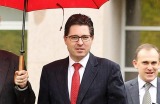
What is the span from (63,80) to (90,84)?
0.79 ft

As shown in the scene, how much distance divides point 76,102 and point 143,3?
4095 millimetres

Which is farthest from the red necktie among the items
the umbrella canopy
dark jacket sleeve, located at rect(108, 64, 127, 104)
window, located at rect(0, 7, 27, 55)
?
window, located at rect(0, 7, 27, 55)

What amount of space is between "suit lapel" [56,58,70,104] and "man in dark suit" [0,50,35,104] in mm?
260

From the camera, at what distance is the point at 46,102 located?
5.54 meters

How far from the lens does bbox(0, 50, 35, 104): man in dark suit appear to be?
5426 mm

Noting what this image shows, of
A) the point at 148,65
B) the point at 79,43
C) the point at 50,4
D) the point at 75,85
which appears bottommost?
the point at 75,85

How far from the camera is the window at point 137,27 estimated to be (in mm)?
9206

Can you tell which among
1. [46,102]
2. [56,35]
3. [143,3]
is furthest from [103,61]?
[143,3]

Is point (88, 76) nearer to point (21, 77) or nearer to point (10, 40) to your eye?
point (21, 77)

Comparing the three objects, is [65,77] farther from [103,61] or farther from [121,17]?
[121,17]

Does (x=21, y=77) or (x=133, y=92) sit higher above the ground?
(x=21, y=77)

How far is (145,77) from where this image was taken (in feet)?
20.1

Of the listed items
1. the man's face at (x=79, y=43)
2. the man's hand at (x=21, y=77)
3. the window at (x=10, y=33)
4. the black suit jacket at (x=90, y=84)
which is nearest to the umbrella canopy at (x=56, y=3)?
the man's face at (x=79, y=43)

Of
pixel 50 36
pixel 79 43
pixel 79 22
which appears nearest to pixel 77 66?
pixel 79 43
